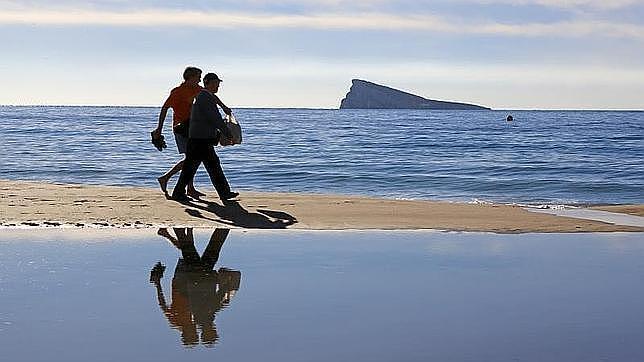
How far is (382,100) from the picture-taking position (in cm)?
19038

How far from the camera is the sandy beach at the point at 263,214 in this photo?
9.34 meters

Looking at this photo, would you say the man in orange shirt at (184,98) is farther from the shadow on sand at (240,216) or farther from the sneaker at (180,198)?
the shadow on sand at (240,216)

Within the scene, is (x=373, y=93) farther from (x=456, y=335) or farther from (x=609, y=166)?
(x=456, y=335)

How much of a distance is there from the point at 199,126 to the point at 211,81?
54 centimetres

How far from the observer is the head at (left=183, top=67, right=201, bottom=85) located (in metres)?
11.4

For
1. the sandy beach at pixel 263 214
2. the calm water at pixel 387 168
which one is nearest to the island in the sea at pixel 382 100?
the calm water at pixel 387 168

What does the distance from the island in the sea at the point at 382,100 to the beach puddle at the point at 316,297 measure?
182 metres

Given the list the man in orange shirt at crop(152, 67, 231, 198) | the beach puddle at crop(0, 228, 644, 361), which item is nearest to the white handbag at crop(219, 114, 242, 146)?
the man in orange shirt at crop(152, 67, 231, 198)

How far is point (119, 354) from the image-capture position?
451 centimetres

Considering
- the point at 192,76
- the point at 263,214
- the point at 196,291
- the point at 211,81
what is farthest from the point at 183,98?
the point at 196,291

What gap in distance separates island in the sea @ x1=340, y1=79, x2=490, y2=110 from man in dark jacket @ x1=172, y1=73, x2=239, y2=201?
585ft

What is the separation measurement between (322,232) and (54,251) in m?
2.46

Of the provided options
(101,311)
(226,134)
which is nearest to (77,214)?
(226,134)

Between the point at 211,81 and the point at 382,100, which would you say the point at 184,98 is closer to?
the point at 211,81
